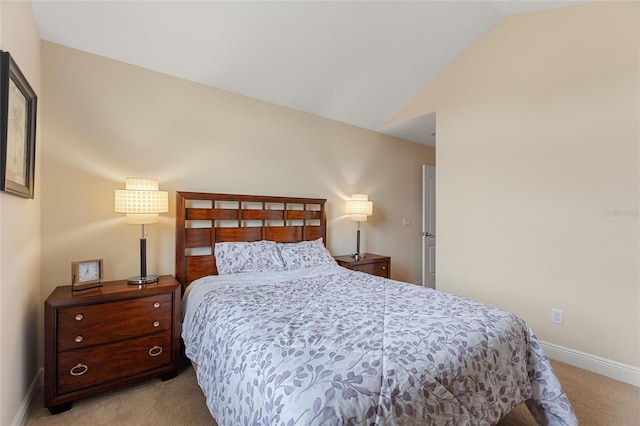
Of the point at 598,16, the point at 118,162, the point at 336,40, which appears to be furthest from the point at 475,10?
the point at 118,162

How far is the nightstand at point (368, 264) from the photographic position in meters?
3.26

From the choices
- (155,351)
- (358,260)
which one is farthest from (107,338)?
(358,260)

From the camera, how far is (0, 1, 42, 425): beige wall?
1.40m

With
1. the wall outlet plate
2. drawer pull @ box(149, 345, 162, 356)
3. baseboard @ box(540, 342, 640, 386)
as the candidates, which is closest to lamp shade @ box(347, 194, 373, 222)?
the wall outlet plate

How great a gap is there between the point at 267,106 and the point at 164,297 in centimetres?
212

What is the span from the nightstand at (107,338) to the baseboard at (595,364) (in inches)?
121

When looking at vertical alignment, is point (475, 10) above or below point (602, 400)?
above

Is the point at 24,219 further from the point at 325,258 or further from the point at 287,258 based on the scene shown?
the point at 325,258

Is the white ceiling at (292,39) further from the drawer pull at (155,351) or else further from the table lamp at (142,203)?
the drawer pull at (155,351)

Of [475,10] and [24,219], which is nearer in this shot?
[24,219]

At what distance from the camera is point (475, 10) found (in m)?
2.63

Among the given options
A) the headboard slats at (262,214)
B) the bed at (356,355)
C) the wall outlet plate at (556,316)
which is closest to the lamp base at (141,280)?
the bed at (356,355)

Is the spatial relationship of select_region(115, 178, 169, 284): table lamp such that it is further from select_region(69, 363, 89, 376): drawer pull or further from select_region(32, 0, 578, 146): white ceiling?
select_region(32, 0, 578, 146): white ceiling

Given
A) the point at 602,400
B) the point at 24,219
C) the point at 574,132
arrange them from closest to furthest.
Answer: the point at 24,219 < the point at 602,400 < the point at 574,132
